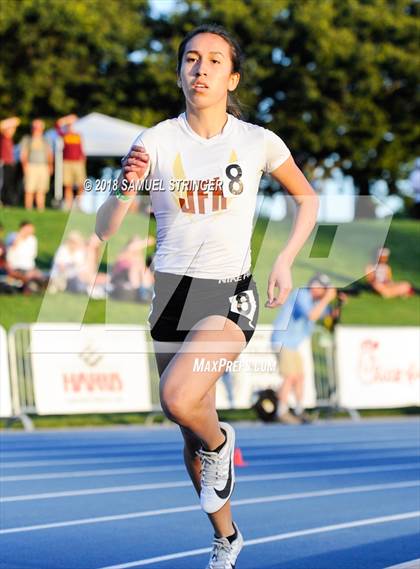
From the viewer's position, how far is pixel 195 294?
17.6ft

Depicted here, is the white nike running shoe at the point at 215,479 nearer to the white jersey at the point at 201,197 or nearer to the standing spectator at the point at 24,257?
the white jersey at the point at 201,197

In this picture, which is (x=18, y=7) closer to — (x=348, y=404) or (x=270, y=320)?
(x=270, y=320)

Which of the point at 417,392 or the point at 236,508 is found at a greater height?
the point at 236,508

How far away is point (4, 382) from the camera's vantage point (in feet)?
49.7

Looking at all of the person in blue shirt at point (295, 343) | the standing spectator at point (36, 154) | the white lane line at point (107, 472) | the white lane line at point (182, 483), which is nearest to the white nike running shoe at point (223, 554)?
the white lane line at point (182, 483)

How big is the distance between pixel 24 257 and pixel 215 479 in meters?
16.4

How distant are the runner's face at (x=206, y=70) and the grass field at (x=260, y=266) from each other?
27.7 feet

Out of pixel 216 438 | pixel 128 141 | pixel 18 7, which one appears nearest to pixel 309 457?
pixel 216 438

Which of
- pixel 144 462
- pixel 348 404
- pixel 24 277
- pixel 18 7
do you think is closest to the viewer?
pixel 144 462

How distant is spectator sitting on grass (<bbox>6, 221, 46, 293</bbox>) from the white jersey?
15.7 meters

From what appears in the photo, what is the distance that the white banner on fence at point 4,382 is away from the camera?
15.1 metres

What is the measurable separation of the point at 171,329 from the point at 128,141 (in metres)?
22.5

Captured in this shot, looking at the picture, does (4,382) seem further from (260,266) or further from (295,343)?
(260,266)

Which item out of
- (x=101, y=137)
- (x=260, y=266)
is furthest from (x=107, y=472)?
(x=101, y=137)
